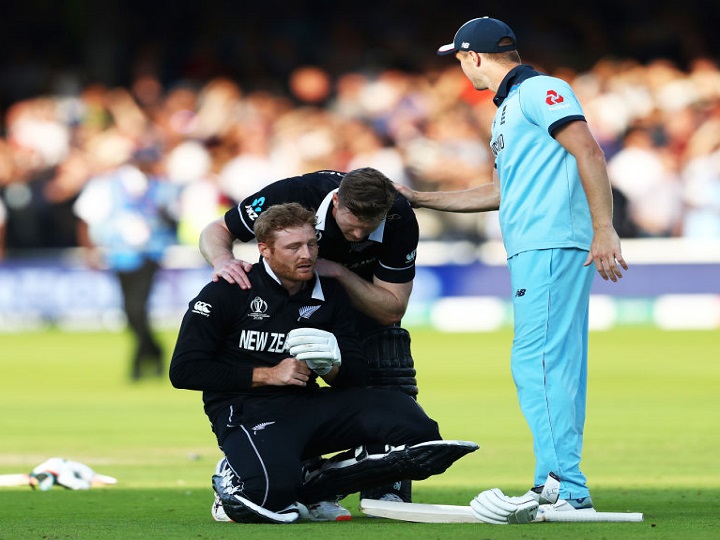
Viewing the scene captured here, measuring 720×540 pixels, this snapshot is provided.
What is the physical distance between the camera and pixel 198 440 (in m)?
10.4

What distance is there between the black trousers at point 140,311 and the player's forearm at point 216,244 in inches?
287

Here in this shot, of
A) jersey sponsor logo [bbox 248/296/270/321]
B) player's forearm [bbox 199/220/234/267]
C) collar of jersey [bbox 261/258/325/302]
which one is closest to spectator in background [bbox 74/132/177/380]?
player's forearm [bbox 199/220/234/267]

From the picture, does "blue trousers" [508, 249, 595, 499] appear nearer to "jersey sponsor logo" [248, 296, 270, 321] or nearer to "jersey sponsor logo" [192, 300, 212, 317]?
"jersey sponsor logo" [248, 296, 270, 321]

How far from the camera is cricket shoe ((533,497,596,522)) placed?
626cm

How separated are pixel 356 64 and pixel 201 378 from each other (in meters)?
18.5

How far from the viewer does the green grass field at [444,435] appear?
626 cm

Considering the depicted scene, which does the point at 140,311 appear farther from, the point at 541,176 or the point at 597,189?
the point at 597,189

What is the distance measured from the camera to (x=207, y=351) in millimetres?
6672

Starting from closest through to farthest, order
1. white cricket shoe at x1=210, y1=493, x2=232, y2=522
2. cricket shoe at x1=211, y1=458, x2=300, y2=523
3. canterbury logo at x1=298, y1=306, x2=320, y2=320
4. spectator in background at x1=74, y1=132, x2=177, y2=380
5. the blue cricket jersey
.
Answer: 1. the blue cricket jersey
2. cricket shoe at x1=211, y1=458, x2=300, y2=523
3. white cricket shoe at x1=210, y1=493, x2=232, y2=522
4. canterbury logo at x1=298, y1=306, x2=320, y2=320
5. spectator in background at x1=74, y1=132, x2=177, y2=380

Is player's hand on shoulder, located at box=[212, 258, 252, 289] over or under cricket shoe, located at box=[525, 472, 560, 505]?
over

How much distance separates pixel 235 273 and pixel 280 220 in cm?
35

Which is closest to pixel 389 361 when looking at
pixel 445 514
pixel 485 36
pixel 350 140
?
pixel 445 514

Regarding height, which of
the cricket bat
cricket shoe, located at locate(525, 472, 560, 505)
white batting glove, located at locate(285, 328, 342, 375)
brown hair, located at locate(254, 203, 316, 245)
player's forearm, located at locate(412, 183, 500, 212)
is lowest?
the cricket bat

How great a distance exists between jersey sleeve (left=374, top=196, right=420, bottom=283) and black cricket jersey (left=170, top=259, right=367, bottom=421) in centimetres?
45
